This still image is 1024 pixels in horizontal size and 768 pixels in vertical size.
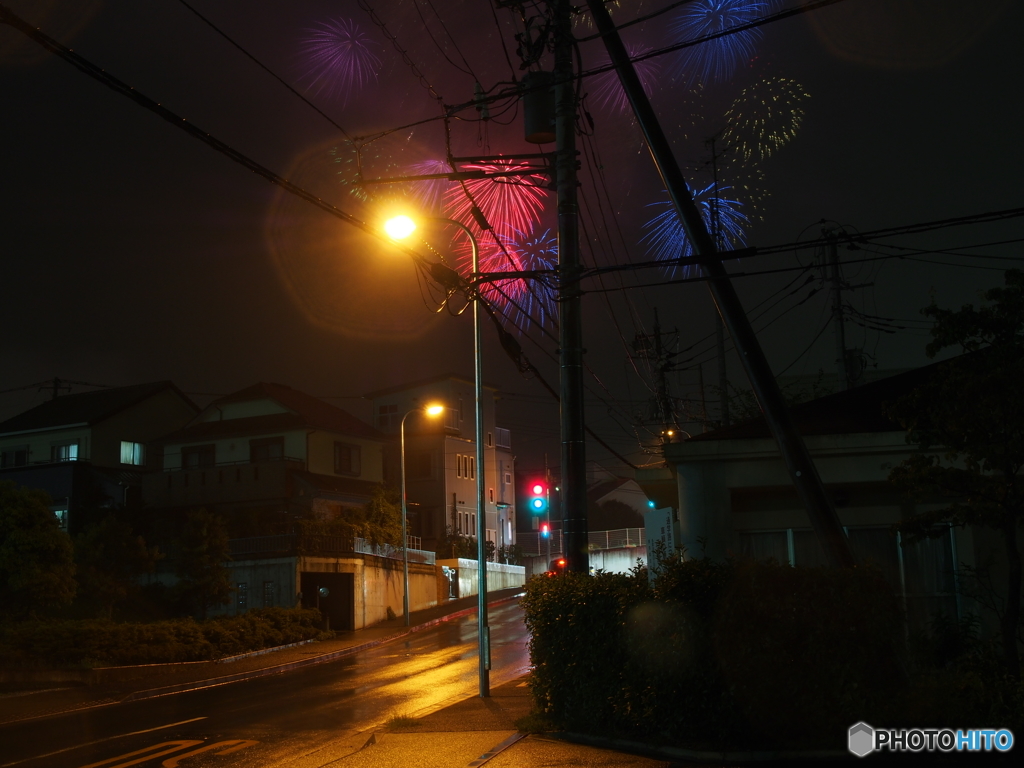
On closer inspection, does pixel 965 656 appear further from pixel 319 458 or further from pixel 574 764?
pixel 319 458

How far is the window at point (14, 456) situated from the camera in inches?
2077

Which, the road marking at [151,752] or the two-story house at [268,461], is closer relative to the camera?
the road marking at [151,752]

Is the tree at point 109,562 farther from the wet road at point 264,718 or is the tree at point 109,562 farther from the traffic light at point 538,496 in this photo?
the traffic light at point 538,496

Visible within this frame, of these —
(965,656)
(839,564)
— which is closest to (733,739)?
(839,564)

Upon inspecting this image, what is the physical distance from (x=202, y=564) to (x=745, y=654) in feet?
97.5

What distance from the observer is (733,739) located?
1057 cm

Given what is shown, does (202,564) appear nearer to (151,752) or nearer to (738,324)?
(151,752)

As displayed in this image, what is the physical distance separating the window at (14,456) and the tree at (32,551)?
28.8 m

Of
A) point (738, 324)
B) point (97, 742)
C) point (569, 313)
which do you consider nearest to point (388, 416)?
point (97, 742)

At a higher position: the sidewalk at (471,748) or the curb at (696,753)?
the curb at (696,753)

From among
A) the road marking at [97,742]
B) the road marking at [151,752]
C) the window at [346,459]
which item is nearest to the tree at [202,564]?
the window at [346,459]

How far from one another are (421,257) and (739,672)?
8.72m

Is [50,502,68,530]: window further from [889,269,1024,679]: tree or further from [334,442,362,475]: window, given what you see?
[889,269,1024,679]: tree

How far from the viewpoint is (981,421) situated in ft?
40.6
